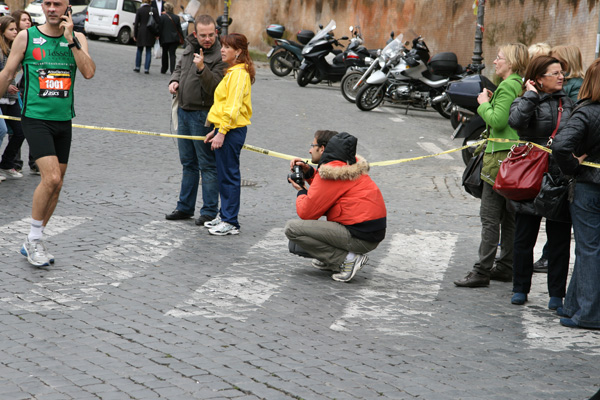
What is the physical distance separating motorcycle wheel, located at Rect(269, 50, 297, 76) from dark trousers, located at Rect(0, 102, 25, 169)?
45.8 ft

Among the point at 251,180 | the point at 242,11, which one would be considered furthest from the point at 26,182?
the point at 242,11

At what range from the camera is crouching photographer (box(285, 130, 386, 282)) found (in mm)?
6617

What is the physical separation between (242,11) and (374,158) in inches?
873

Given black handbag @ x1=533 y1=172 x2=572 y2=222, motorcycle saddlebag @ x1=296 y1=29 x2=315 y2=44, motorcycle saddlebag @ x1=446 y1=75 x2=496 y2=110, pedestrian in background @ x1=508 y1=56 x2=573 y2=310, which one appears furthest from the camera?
motorcycle saddlebag @ x1=296 y1=29 x2=315 y2=44

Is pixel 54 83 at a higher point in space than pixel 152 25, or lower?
lower

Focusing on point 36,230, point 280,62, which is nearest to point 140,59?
point 280,62

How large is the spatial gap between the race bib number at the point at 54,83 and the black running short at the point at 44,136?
0.22 meters

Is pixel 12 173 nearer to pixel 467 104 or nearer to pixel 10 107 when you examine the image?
pixel 10 107

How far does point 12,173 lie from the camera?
10258 mm

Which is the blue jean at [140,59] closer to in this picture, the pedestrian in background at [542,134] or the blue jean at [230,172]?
the blue jean at [230,172]

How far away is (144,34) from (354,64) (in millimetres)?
5607

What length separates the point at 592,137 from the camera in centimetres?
555

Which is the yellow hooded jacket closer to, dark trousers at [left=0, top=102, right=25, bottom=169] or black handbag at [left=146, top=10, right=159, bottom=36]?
dark trousers at [left=0, top=102, right=25, bottom=169]

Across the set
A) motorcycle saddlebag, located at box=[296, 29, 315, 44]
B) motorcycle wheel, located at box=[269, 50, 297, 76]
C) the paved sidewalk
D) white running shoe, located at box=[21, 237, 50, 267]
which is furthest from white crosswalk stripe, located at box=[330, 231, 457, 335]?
motorcycle wheel, located at box=[269, 50, 297, 76]
